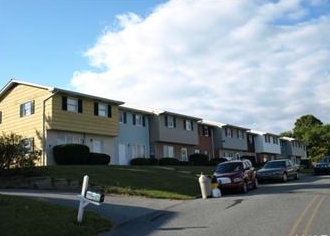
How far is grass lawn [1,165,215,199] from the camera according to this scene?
77.3 ft

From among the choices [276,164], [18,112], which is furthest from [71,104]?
[276,164]

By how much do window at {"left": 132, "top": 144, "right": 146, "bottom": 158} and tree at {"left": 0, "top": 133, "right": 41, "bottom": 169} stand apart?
17.0 m

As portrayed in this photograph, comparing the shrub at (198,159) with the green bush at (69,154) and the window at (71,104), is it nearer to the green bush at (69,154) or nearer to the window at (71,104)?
the window at (71,104)

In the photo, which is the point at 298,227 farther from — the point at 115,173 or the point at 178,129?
the point at 178,129

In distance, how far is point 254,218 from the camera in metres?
14.6

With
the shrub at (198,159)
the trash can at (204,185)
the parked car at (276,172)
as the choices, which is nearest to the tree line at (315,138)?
the shrub at (198,159)

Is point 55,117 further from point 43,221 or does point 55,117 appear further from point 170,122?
point 43,221

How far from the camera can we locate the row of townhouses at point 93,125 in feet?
119

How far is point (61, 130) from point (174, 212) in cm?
2051

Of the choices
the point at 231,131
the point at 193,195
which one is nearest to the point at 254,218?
the point at 193,195

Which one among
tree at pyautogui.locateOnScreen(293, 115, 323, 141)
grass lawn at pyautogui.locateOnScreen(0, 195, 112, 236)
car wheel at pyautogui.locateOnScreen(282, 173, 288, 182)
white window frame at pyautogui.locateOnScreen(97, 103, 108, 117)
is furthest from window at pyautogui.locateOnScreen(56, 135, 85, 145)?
tree at pyautogui.locateOnScreen(293, 115, 323, 141)

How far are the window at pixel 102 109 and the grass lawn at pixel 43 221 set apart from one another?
22944 mm

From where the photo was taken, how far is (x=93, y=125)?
39.5 meters

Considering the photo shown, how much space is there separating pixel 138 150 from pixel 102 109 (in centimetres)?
774
